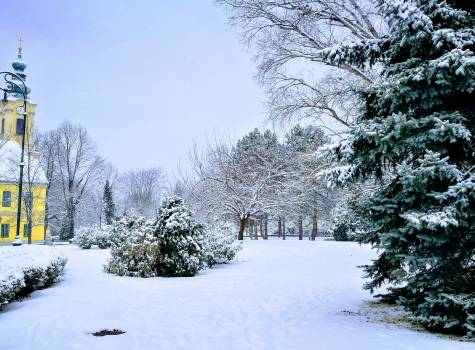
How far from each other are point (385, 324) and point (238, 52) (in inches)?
376

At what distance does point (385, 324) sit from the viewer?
252 inches

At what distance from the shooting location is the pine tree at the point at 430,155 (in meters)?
5.34

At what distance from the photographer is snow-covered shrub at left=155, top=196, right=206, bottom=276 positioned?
12961 millimetres

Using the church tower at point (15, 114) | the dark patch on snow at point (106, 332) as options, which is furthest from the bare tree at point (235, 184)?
the church tower at point (15, 114)

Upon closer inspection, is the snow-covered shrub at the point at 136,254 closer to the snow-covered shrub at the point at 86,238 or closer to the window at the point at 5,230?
the snow-covered shrub at the point at 86,238

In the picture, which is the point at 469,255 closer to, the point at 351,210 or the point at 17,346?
the point at 351,210

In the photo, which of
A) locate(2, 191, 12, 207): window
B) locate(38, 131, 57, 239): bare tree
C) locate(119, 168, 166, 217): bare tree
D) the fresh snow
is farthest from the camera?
locate(119, 168, 166, 217): bare tree

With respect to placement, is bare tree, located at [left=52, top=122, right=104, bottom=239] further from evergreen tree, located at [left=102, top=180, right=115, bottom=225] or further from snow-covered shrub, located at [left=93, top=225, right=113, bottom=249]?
snow-covered shrub, located at [left=93, top=225, right=113, bottom=249]

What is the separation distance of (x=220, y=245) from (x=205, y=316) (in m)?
10.0

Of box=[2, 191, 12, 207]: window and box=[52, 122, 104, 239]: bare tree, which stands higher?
box=[52, 122, 104, 239]: bare tree

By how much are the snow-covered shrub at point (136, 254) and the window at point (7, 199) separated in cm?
3075

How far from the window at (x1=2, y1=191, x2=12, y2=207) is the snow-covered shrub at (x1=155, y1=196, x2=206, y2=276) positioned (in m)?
31.6

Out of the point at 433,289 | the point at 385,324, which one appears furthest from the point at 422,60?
the point at 385,324

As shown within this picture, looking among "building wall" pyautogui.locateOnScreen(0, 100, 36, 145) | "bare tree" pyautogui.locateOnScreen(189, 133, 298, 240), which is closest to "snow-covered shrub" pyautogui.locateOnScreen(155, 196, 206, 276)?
"bare tree" pyautogui.locateOnScreen(189, 133, 298, 240)
